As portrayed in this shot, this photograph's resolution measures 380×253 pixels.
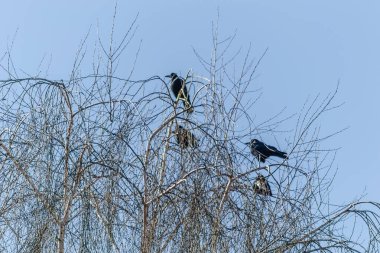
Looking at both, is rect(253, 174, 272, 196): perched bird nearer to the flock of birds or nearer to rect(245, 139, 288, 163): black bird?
the flock of birds

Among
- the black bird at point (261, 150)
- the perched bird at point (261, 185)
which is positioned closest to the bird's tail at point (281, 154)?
the black bird at point (261, 150)

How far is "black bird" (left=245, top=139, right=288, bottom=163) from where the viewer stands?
A: 4270 millimetres

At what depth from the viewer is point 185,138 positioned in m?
4.27

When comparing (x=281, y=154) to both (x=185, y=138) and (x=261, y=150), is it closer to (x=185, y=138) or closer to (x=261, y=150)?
(x=261, y=150)

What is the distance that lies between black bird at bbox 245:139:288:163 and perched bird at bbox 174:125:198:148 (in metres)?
0.28

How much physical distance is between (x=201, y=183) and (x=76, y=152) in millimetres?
609

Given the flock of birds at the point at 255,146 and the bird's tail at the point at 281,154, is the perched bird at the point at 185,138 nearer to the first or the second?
the flock of birds at the point at 255,146

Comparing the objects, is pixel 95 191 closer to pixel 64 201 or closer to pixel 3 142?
pixel 64 201

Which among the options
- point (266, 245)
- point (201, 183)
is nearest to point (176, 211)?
point (201, 183)

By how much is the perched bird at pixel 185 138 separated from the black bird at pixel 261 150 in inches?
10.9

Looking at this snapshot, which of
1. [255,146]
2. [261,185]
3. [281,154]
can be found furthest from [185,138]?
[281,154]

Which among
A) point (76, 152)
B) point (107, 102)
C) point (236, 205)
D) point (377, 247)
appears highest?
point (107, 102)

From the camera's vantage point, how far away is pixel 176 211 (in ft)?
12.8

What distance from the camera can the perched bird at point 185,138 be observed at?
4.18 metres
